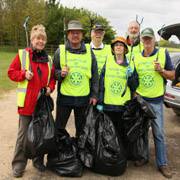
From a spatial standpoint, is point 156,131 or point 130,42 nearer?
point 156,131

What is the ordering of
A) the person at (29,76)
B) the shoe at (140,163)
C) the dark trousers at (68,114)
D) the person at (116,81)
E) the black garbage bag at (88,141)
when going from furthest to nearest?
1. the shoe at (140,163)
2. the dark trousers at (68,114)
3. the person at (116,81)
4. the black garbage bag at (88,141)
5. the person at (29,76)

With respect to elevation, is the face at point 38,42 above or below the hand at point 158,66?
above

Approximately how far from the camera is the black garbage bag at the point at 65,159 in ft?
15.3

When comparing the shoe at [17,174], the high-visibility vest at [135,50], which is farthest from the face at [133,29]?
the shoe at [17,174]

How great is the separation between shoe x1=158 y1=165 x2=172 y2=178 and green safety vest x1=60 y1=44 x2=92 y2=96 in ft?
4.69

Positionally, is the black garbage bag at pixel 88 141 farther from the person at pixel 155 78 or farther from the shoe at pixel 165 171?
the shoe at pixel 165 171

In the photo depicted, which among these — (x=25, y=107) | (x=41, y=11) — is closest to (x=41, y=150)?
(x=25, y=107)

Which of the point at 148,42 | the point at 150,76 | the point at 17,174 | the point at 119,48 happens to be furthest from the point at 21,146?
the point at 148,42

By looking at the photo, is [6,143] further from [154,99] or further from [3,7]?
[3,7]

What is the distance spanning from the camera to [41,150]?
14.4 feet

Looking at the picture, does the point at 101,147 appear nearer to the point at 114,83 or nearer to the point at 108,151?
the point at 108,151

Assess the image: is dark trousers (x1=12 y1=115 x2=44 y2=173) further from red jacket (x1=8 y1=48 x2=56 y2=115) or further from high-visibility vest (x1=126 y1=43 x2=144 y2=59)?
high-visibility vest (x1=126 y1=43 x2=144 y2=59)

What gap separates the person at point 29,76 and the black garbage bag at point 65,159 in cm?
38

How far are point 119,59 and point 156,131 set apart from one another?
1.08 m
